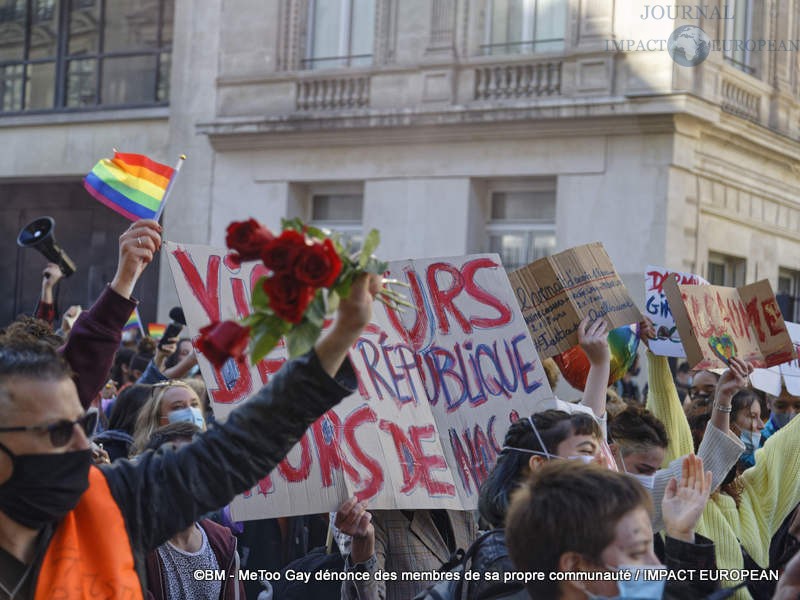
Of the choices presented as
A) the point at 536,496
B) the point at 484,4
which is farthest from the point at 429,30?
the point at 536,496

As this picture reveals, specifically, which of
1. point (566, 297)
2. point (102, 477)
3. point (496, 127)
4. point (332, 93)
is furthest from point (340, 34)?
point (102, 477)

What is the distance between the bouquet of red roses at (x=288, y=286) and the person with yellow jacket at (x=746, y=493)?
237 cm

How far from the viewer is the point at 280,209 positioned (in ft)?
57.3

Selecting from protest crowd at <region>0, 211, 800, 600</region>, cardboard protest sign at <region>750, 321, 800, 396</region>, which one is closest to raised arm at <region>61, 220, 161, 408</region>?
protest crowd at <region>0, 211, 800, 600</region>

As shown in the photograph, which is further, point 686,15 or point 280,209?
point 280,209

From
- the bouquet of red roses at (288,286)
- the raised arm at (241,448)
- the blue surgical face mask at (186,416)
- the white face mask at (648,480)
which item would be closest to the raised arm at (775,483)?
the white face mask at (648,480)

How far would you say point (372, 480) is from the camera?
456 cm

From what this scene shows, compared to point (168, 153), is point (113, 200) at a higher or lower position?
lower

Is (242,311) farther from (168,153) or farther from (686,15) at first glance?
(168,153)

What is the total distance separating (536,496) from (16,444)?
47.3 inches

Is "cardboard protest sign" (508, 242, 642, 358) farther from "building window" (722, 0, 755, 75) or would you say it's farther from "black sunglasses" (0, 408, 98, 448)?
"building window" (722, 0, 755, 75)

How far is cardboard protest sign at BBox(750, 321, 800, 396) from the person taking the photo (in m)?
7.27

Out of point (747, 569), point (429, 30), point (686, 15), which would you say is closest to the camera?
point (747, 569)

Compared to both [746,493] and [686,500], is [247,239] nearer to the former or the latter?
[686,500]
